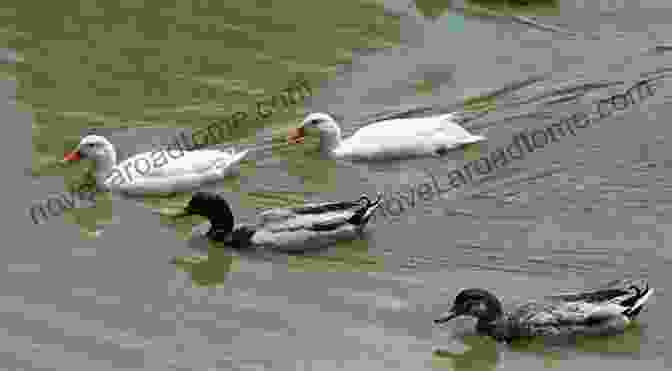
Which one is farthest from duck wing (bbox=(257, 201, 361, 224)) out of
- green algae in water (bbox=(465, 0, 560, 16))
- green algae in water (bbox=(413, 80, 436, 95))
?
green algae in water (bbox=(465, 0, 560, 16))

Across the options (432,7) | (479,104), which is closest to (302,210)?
(479,104)

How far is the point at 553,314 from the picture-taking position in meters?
12.4

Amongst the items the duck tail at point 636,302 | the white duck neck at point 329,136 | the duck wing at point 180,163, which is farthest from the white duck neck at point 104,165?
the duck tail at point 636,302

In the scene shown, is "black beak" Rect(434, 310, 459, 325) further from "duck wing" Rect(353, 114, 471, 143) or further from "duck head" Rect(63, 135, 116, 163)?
"duck head" Rect(63, 135, 116, 163)

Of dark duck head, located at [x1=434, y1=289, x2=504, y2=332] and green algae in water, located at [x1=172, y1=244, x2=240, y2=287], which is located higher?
green algae in water, located at [x1=172, y1=244, x2=240, y2=287]

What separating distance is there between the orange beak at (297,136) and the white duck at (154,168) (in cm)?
100

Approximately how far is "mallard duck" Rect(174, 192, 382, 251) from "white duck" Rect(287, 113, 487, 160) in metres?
1.92

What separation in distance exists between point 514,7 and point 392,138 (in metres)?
5.82

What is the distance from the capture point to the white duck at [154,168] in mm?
15609

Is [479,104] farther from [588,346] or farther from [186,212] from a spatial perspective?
[588,346]

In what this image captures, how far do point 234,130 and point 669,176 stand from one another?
5.22 m

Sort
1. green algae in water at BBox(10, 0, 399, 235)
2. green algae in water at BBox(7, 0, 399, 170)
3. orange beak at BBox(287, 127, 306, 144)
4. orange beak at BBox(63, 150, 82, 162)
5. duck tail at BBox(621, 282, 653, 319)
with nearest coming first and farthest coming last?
duck tail at BBox(621, 282, 653, 319) → orange beak at BBox(63, 150, 82, 162) → orange beak at BBox(287, 127, 306, 144) → green algae in water at BBox(10, 0, 399, 235) → green algae in water at BBox(7, 0, 399, 170)

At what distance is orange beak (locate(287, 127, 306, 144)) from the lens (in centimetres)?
1688

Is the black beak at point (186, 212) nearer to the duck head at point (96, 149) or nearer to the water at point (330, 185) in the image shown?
the water at point (330, 185)
